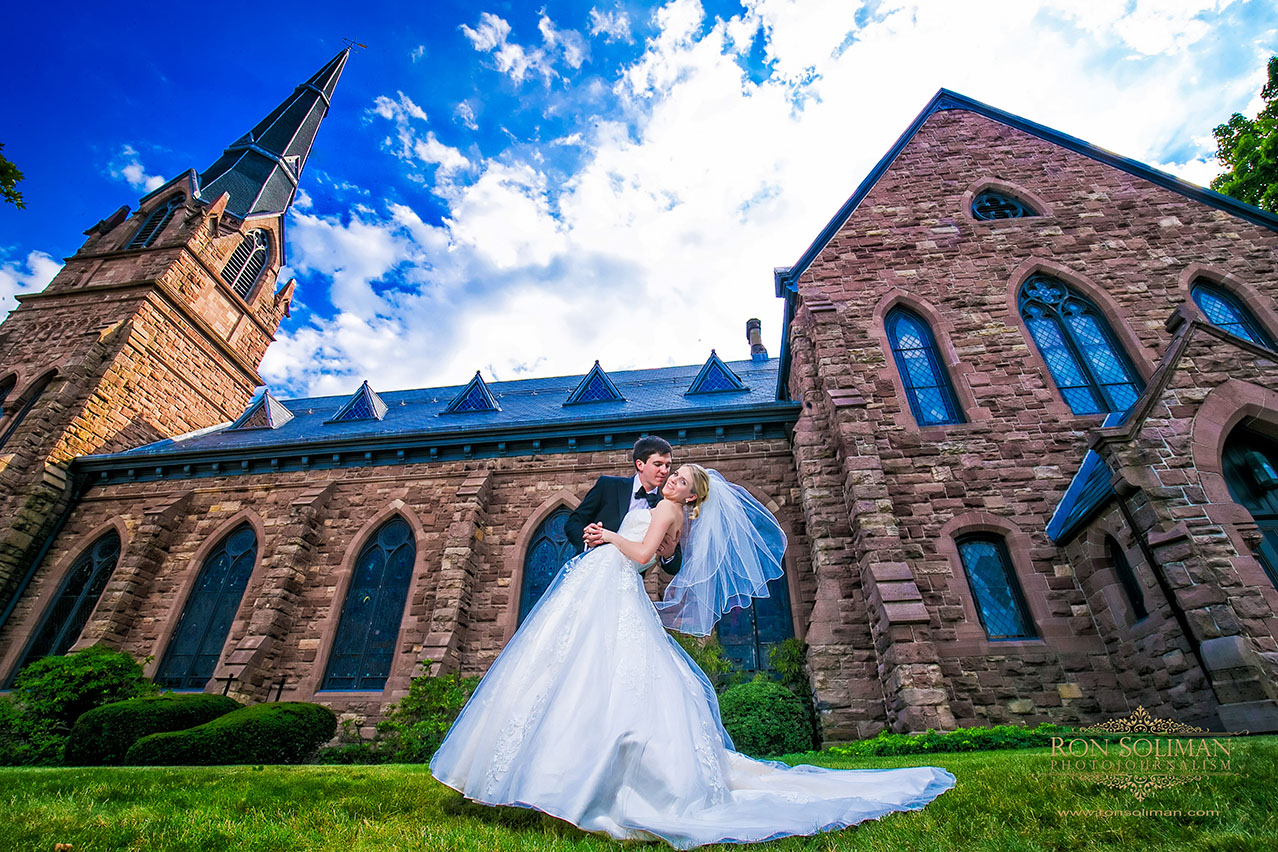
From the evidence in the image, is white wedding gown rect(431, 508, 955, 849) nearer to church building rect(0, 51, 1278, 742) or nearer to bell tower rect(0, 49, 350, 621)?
church building rect(0, 51, 1278, 742)

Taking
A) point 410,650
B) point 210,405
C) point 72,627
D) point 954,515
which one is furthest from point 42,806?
point 210,405

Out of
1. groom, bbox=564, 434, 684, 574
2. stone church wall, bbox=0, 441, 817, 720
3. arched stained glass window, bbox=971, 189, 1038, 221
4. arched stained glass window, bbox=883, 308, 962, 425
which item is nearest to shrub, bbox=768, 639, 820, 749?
stone church wall, bbox=0, 441, 817, 720

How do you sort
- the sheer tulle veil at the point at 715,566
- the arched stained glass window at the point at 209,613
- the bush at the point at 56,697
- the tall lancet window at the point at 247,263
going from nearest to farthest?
the sheer tulle veil at the point at 715,566 → the bush at the point at 56,697 → the arched stained glass window at the point at 209,613 → the tall lancet window at the point at 247,263

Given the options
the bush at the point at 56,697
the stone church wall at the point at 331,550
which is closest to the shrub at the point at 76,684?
the bush at the point at 56,697

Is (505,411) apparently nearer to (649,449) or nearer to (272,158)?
(649,449)

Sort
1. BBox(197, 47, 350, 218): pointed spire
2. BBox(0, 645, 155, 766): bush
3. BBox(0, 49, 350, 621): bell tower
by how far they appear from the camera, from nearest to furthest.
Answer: BBox(0, 645, 155, 766): bush, BBox(0, 49, 350, 621): bell tower, BBox(197, 47, 350, 218): pointed spire

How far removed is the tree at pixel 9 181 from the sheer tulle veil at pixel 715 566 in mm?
8437

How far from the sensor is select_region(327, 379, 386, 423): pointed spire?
1683 cm

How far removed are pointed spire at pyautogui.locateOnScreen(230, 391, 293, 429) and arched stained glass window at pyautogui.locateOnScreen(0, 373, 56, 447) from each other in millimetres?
4292

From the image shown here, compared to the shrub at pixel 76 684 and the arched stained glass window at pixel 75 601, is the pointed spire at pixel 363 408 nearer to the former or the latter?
the arched stained glass window at pixel 75 601

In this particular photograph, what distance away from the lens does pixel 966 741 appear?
6266 mm

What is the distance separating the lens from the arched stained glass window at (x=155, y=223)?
63.6 feet

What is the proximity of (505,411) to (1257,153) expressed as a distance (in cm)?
2155

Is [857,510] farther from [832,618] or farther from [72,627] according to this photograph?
[72,627]
